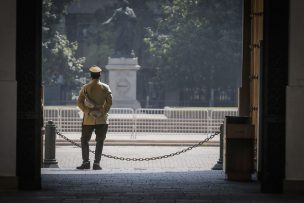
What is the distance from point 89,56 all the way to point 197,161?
55254mm

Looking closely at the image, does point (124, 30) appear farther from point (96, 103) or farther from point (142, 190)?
point (142, 190)

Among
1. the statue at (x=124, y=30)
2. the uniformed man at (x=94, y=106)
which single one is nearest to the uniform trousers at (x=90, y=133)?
the uniformed man at (x=94, y=106)

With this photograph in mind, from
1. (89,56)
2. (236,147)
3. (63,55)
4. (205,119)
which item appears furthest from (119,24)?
(236,147)

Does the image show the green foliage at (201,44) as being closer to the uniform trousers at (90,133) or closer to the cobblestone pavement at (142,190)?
the uniform trousers at (90,133)

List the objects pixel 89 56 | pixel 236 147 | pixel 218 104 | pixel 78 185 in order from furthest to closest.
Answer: pixel 89 56, pixel 218 104, pixel 236 147, pixel 78 185
